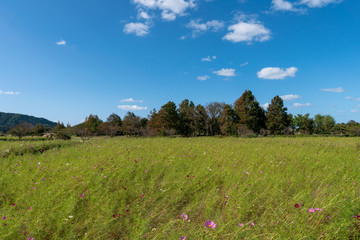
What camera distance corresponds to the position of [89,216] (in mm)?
3186

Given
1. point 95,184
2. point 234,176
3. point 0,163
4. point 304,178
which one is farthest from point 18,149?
point 304,178

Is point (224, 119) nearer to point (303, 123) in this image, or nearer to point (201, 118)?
point (201, 118)

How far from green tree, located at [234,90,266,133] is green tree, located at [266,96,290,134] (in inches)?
79.4

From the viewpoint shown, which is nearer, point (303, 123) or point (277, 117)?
point (277, 117)

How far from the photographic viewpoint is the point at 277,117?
1587 inches

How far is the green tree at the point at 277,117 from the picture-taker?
4038 centimetres

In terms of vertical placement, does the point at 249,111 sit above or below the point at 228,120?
above

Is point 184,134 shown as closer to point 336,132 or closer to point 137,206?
point 137,206

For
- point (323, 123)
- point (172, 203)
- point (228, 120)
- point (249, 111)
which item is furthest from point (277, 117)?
point (172, 203)

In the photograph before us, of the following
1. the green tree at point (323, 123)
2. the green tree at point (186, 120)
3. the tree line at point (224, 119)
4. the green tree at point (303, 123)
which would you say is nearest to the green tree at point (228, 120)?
the tree line at point (224, 119)

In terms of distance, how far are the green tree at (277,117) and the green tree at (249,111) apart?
2.02 metres

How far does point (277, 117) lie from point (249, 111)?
6952 millimetres

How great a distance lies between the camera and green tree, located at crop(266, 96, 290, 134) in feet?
132

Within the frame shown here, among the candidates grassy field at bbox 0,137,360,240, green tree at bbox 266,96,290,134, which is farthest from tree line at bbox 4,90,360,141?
grassy field at bbox 0,137,360,240
